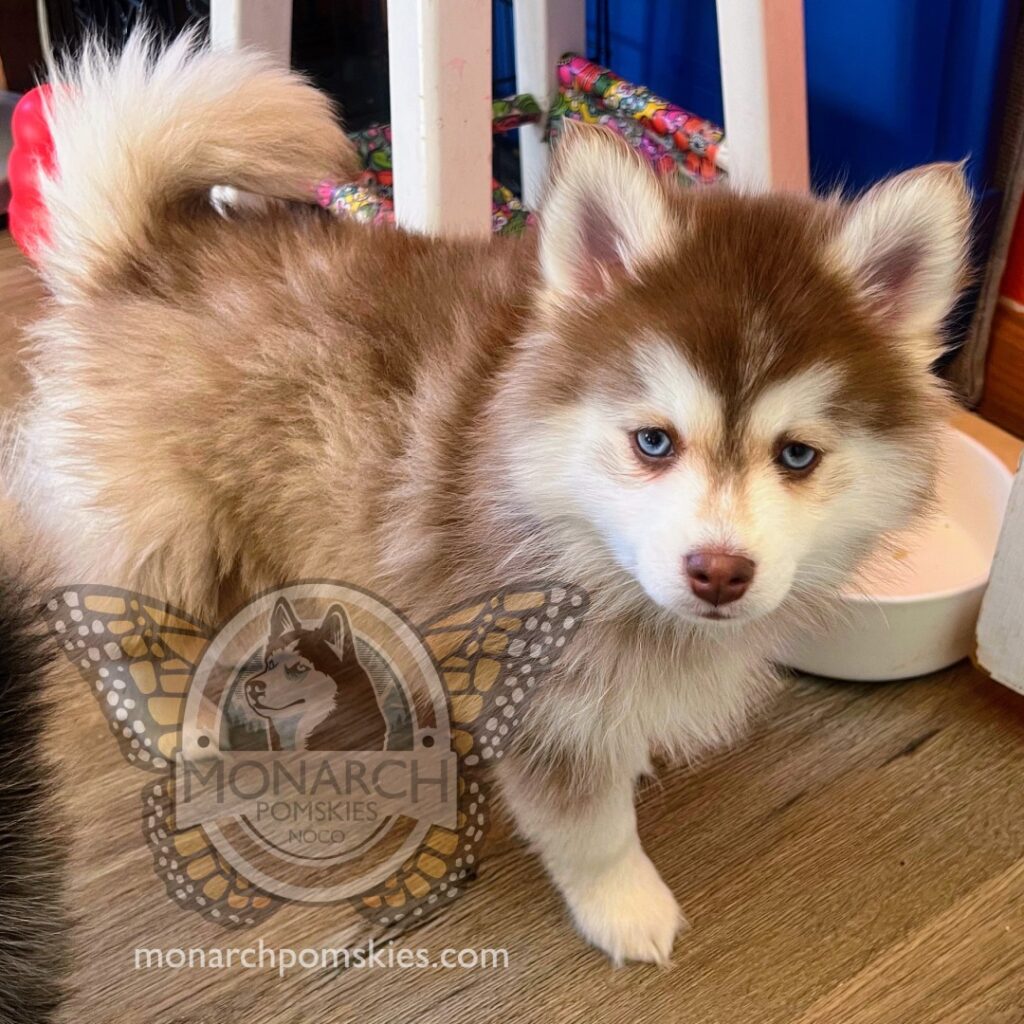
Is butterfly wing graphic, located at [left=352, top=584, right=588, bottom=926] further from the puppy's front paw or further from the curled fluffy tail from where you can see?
the curled fluffy tail

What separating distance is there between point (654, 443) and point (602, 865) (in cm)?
50

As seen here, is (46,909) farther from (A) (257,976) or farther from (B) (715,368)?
(B) (715,368)

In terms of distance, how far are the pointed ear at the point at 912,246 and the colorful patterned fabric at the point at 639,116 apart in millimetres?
708

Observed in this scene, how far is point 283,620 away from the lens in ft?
3.33

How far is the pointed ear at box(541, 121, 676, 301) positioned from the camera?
0.83m

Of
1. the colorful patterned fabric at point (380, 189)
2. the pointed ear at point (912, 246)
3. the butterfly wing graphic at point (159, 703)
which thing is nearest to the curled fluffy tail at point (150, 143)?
the colorful patterned fabric at point (380, 189)

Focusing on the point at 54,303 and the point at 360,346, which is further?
the point at 54,303

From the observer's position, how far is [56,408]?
3.54ft

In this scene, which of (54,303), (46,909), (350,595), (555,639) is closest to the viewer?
(46,909)

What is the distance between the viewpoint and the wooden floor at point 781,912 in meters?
1.04

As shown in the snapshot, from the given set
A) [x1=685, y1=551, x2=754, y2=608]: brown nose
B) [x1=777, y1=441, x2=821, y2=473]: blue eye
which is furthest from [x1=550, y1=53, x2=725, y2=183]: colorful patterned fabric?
[x1=685, y1=551, x2=754, y2=608]: brown nose

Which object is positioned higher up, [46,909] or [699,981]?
[46,909]

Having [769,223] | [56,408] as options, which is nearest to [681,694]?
[769,223]

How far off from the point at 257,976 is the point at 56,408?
0.64 meters
